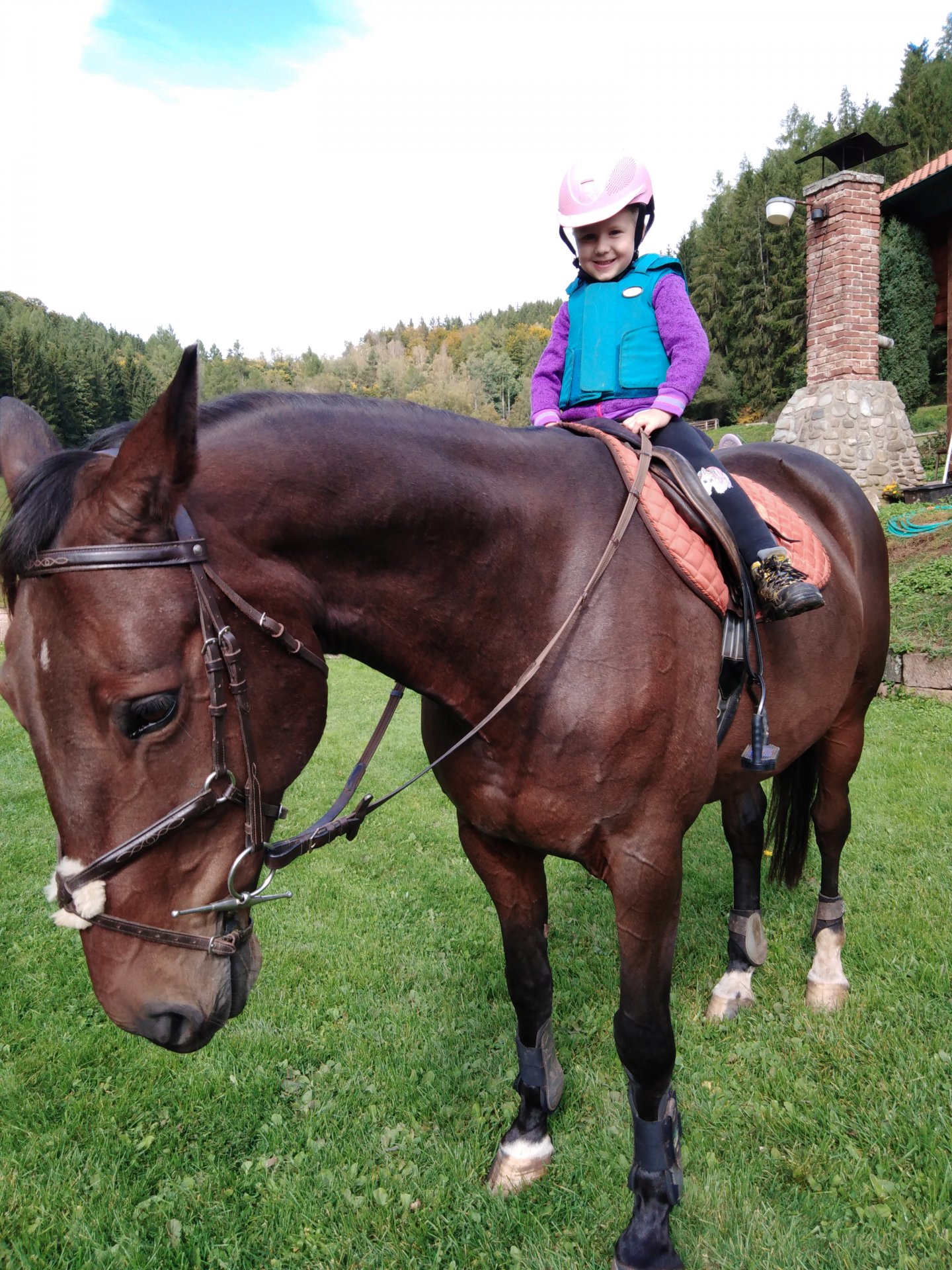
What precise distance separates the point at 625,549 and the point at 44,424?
1383 mm

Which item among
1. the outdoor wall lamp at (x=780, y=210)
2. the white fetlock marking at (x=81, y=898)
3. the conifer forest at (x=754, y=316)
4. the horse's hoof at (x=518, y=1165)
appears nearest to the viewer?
the white fetlock marking at (x=81, y=898)

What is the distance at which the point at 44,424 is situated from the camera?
163cm

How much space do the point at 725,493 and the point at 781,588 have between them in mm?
396

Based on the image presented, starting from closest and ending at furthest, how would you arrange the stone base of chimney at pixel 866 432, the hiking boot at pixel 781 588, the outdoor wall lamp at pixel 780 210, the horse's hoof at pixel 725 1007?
1. the hiking boot at pixel 781 588
2. the horse's hoof at pixel 725 1007
3. the stone base of chimney at pixel 866 432
4. the outdoor wall lamp at pixel 780 210

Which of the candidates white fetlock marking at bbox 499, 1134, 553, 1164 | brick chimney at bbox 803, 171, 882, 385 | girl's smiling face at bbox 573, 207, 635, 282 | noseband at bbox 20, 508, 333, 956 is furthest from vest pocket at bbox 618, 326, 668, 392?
brick chimney at bbox 803, 171, 882, 385

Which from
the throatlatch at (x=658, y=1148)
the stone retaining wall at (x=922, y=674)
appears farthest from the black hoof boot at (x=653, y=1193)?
the stone retaining wall at (x=922, y=674)

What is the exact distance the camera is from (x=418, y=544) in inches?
67.4

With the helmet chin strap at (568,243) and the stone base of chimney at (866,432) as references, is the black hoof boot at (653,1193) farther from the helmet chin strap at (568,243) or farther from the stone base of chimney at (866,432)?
the stone base of chimney at (866,432)

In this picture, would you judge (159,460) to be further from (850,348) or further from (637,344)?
(850,348)

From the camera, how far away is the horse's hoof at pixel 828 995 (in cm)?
326

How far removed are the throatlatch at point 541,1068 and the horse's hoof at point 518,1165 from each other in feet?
0.40

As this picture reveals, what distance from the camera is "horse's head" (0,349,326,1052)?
4.31 ft

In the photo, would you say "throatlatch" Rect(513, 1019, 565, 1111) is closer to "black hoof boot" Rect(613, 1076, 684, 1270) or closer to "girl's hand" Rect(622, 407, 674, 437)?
"black hoof boot" Rect(613, 1076, 684, 1270)

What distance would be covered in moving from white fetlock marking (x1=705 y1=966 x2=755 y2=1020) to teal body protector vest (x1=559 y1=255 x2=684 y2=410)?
256 cm
